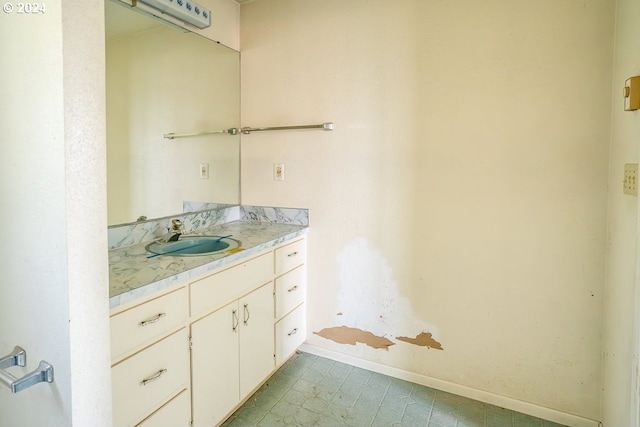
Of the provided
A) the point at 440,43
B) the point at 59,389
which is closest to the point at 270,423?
the point at 59,389

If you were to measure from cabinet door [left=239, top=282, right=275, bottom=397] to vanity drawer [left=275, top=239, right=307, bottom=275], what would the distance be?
0.44 feet

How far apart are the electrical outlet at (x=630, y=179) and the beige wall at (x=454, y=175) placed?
244 mm

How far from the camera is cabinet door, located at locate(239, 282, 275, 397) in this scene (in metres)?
1.73

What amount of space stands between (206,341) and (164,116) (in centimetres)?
125

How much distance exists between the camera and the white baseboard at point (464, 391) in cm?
169

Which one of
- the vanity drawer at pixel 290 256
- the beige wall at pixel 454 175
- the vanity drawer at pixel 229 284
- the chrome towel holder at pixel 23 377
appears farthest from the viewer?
the vanity drawer at pixel 290 256

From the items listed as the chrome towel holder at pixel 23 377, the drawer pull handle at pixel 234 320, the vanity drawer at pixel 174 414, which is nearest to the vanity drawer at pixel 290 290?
the drawer pull handle at pixel 234 320

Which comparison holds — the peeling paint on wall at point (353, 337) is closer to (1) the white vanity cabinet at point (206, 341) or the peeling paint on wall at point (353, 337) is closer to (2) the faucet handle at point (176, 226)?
(1) the white vanity cabinet at point (206, 341)

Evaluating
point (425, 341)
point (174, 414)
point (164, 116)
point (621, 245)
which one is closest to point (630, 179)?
point (621, 245)

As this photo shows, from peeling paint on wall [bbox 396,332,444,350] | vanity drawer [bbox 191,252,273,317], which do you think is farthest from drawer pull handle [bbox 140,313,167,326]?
peeling paint on wall [bbox 396,332,444,350]

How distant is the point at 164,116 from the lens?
198cm

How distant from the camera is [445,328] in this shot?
1920 mm

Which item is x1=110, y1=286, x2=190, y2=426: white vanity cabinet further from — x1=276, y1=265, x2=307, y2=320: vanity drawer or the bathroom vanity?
x1=276, y1=265, x2=307, y2=320: vanity drawer


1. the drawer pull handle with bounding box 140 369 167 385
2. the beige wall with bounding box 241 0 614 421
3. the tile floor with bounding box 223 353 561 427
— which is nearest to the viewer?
the drawer pull handle with bounding box 140 369 167 385
